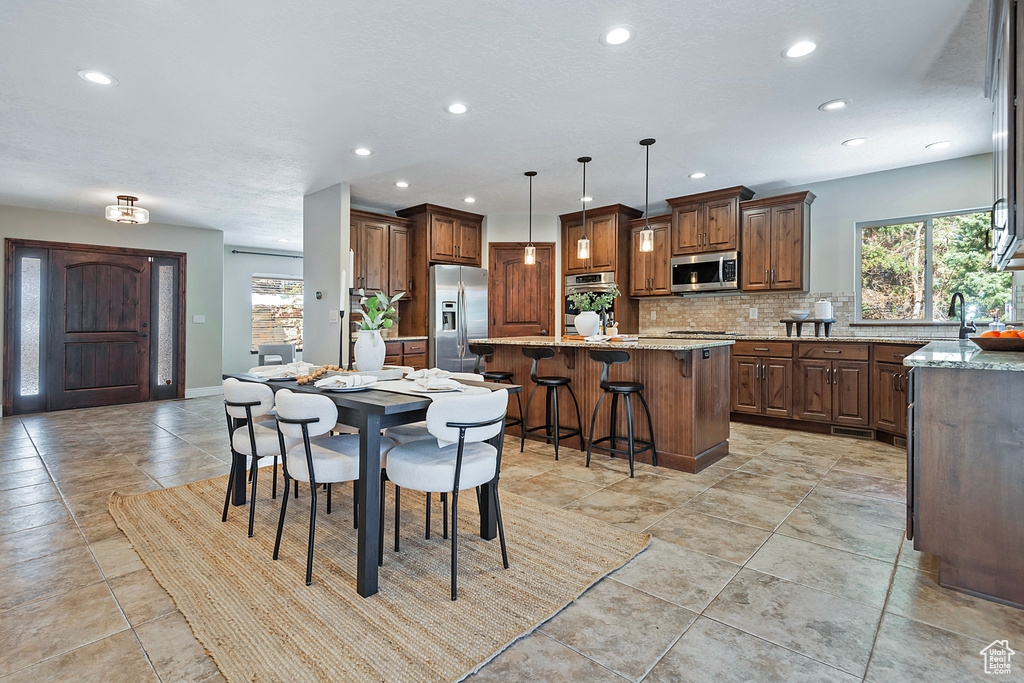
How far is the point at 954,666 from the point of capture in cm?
151

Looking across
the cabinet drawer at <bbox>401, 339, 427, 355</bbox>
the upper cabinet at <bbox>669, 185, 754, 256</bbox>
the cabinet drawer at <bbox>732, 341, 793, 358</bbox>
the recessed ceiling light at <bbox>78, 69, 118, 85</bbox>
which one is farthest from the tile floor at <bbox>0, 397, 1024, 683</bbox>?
the upper cabinet at <bbox>669, 185, 754, 256</bbox>

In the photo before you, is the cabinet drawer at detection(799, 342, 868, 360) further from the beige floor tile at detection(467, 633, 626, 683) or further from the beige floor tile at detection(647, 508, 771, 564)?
the beige floor tile at detection(467, 633, 626, 683)

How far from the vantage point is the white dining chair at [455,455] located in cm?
188

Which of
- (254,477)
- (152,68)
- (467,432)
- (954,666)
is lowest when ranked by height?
(954,666)

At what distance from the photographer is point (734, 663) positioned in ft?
5.02

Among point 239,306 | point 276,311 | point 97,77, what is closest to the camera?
point 97,77

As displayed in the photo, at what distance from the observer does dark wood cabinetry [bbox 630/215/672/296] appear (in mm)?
6020

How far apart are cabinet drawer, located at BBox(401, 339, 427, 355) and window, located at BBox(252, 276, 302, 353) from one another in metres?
4.60

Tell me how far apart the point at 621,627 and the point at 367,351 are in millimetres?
1777

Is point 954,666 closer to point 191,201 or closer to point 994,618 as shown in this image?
point 994,618

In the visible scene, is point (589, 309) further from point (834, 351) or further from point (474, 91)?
point (834, 351)

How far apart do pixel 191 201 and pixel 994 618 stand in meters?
7.25

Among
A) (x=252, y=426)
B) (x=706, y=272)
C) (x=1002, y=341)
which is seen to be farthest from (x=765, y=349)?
(x=252, y=426)

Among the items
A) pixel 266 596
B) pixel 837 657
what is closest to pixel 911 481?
pixel 837 657
